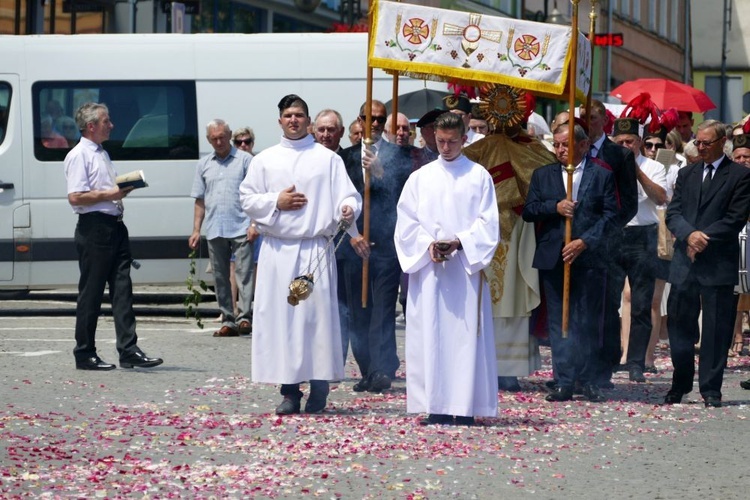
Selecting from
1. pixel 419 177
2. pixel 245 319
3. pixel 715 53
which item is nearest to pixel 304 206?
pixel 419 177

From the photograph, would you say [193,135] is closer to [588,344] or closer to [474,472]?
[588,344]

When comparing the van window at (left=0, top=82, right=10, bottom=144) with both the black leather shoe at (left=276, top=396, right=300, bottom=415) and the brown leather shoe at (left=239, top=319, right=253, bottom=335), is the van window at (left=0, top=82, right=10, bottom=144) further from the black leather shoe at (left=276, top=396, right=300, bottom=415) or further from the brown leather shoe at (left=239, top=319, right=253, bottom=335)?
the black leather shoe at (left=276, top=396, right=300, bottom=415)

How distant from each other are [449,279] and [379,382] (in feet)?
5.30

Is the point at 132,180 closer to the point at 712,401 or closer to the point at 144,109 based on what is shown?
the point at 712,401

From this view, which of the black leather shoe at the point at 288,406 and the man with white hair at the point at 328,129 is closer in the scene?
the black leather shoe at the point at 288,406

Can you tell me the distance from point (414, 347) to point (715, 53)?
5878cm

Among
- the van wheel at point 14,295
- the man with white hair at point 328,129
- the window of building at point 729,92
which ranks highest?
the window of building at point 729,92

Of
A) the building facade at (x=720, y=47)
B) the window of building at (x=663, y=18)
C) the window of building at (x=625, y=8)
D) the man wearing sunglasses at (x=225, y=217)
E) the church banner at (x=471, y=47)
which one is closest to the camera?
the church banner at (x=471, y=47)

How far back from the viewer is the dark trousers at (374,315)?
39.7 feet

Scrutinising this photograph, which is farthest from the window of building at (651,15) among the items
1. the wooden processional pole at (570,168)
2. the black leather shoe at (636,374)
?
the wooden processional pole at (570,168)

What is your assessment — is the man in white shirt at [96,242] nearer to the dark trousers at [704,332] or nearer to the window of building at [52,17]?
the dark trousers at [704,332]

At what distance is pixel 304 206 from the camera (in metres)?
10.8

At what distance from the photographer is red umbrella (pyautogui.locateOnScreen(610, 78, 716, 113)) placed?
1980 centimetres

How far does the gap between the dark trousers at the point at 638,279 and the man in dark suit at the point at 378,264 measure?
1.82m
